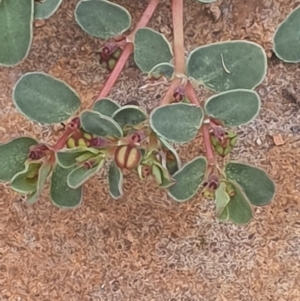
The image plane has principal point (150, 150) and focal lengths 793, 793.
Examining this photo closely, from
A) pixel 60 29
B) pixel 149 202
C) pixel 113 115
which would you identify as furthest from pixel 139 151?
pixel 60 29

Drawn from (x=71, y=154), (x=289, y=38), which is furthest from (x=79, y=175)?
(x=289, y=38)

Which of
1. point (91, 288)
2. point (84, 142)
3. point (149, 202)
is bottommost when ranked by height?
point (91, 288)

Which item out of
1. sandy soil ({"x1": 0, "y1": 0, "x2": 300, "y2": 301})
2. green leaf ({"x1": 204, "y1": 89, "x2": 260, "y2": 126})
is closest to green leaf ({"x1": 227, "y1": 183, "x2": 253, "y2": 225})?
green leaf ({"x1": 204, "y1": 89, "x2": 260, "y2": 126})

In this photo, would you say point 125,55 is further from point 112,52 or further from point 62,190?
point 62,190

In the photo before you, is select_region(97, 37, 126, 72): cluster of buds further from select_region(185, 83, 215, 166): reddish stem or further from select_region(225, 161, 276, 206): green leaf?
select_region(225, 161, 276, 206): green leaf

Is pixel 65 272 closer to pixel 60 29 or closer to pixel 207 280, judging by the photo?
pixel 207 280

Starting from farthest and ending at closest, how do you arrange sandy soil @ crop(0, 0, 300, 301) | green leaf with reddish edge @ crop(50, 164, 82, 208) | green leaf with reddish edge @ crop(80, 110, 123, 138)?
sandy soil @ crop(0, 0, 300, 301) → green leaf with reddish edge @ crop(50, 164, 82, 208) → green leaf with reddish edge @ crop(80, 110, 123, 138)
